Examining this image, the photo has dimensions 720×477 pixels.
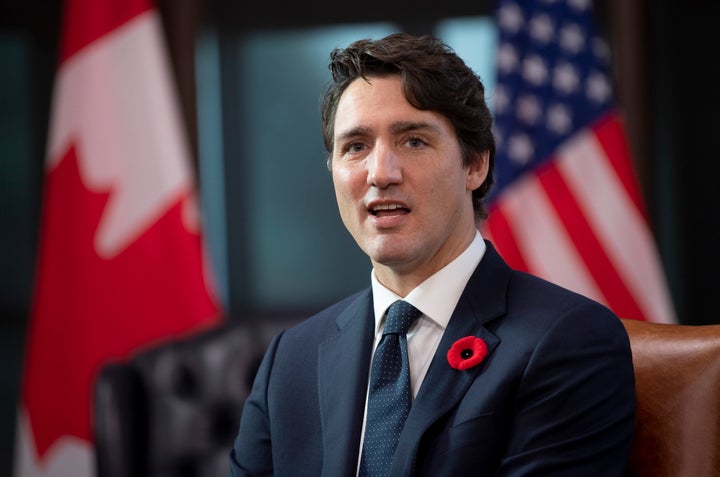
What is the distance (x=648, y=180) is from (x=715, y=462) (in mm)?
2489

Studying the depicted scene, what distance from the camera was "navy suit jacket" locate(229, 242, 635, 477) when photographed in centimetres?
153

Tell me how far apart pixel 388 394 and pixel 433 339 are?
135mm

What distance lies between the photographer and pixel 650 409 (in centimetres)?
176

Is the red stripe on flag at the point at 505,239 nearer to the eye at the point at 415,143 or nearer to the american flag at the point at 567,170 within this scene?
the american flag at the point at 567,170

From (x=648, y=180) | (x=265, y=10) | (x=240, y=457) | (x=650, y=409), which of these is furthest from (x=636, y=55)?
(x=240, y=457)

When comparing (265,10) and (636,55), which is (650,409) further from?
(265,10)

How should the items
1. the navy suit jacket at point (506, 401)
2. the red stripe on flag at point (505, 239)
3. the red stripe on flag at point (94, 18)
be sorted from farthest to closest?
the red stripe on flag at point (94, 18)
the red stripe on flag at point (505, 239)
the navy suit jacket at point (506, 401)

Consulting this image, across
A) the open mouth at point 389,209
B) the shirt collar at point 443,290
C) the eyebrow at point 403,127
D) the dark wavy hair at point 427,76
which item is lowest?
the shirt collar at point 443,290

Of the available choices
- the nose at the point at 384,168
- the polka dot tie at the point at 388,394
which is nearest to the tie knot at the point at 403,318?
the polka dot tie at the point at 388,394

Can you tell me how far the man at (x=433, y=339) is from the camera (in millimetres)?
1549

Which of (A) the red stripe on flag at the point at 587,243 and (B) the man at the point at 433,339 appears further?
(A) the red stripe on flag at the point at 587,243

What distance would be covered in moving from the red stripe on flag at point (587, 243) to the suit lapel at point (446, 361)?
1826 millimetres

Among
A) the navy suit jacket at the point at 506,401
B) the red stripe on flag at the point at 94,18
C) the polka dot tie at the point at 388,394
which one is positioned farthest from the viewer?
the red stripe on flag at the point at 94,18

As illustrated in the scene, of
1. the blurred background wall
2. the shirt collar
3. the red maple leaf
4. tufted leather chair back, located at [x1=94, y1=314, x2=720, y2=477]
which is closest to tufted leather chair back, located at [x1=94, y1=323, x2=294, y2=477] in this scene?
tufted leather chair back, located at [x1=94, y1=314, x2=720, y2=477]
